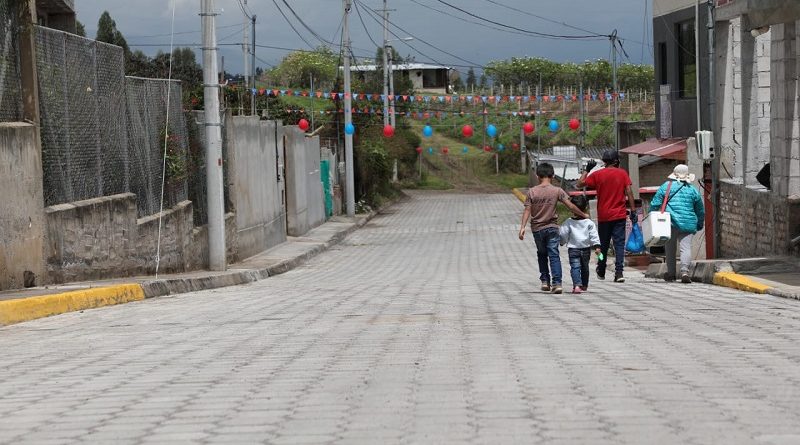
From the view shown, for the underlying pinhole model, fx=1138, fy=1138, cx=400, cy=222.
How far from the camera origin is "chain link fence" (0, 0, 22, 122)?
13.0 m

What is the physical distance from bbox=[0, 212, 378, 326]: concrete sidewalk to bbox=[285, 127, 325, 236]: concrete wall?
209 inches

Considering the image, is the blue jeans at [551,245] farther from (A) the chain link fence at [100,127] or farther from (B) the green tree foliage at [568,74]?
(B) the green tree foliage at [568,74]

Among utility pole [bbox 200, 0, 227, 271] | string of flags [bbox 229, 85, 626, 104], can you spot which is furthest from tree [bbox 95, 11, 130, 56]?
utility pole [bbox 200, 0, 227, 271]

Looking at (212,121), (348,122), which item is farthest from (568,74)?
(212,121)

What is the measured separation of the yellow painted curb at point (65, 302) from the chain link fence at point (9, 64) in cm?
221

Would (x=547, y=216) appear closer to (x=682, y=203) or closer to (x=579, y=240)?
(x=579, y=240)

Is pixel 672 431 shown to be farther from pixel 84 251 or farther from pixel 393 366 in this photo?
pixel 84 251

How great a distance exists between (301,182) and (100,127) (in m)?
18.5

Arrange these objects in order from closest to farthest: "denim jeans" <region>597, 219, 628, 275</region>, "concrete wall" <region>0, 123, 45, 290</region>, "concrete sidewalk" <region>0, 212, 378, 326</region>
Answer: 1. "concrete sidewalk" <region>0, 212, 378, 326</region>
2. "concrete wall" <region>0, 123, 45, 290</region>
3. "denim jeans" <region>597, 219, 628, 275</region>

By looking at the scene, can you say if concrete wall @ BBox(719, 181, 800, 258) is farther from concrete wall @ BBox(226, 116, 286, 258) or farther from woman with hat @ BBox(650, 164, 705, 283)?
concrete wall @ BBox(226, 116, 286, 258)

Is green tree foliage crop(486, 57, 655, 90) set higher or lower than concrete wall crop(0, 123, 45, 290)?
higher

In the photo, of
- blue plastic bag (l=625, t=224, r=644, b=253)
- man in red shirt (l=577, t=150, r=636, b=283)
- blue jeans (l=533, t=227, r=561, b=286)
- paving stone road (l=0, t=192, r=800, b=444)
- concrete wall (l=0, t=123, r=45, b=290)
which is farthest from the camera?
blue plastic bag (l=625, t=224, r=644, b=253)

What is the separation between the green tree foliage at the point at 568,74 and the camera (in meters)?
109

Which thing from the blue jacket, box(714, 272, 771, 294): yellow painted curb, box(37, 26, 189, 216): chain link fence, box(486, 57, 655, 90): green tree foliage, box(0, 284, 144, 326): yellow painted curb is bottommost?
box(714, 272, 771, 294): yellow painted curb
